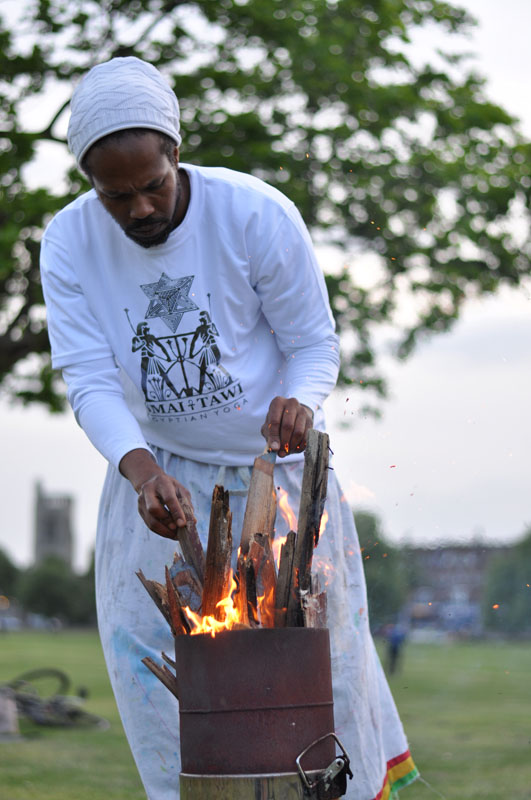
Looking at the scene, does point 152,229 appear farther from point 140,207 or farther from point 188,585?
point 188,585

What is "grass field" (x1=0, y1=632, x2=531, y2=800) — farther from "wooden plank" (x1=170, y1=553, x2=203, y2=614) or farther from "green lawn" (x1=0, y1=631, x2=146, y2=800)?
"wooden plank" (x1=170, y1=553, x2=203, y2=614)

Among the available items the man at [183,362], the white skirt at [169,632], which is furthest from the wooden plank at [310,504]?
the white skirt at [169,632]

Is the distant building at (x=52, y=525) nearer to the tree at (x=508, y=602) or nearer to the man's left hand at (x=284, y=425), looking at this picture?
the tree at (x=508, y=602)

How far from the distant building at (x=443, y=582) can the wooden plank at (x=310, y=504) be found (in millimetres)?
911

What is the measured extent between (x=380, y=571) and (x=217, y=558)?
1284mm

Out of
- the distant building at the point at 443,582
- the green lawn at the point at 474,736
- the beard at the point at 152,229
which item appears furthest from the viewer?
the green lawn at the point at 474,736

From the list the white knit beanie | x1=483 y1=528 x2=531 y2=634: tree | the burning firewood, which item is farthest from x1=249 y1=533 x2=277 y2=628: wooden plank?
x1=483 y1=528 x2=531 y2=634: tree

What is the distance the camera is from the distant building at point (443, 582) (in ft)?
12.8

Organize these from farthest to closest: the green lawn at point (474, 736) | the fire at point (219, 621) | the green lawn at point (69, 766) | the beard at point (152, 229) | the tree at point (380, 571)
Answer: the green lawn at point (69, 766), the green lawn at point (474, 736), the tree at point (380, 571), the beard at point (152, 229), the fire at point (219, 621)

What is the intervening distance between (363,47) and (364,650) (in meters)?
11.0

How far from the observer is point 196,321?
3.29 m

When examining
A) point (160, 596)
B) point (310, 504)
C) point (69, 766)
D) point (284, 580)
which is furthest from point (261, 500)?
point (69, 766)

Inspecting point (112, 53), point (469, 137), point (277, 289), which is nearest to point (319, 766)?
point (277, 289)

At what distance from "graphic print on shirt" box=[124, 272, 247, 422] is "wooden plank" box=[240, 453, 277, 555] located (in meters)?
0.25
